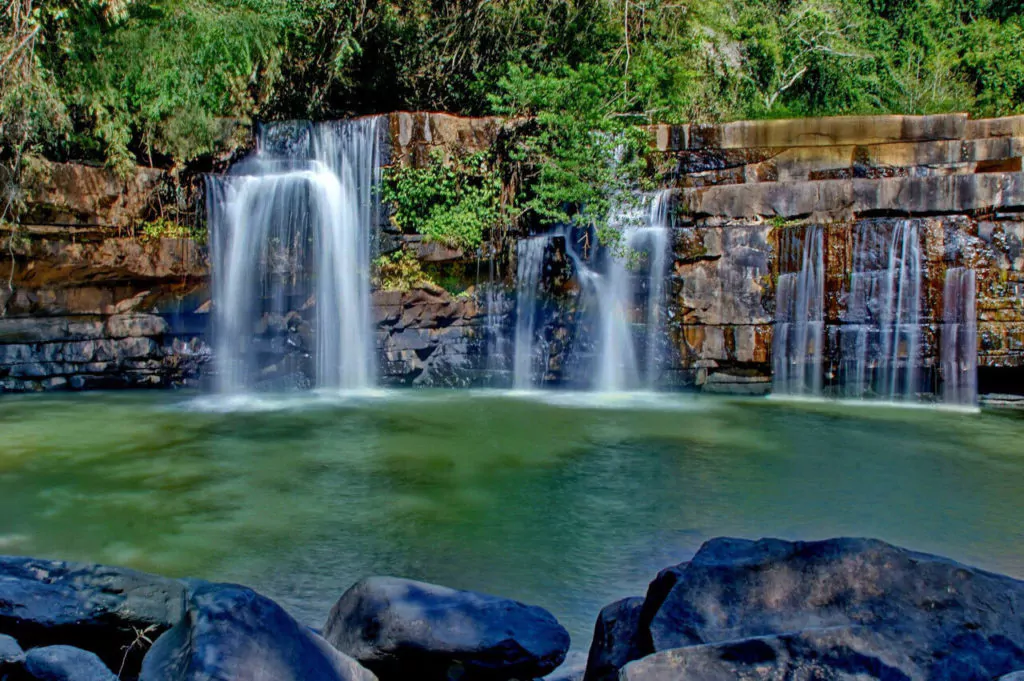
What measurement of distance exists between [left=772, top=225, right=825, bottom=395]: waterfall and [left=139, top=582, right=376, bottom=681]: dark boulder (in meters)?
9.70

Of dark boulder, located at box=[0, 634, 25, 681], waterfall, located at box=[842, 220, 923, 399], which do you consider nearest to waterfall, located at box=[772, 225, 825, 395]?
waterfall, located at box=[842, 220, 923, 399]

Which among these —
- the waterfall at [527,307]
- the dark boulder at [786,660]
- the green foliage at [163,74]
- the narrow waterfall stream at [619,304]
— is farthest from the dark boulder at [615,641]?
the green foliage at [163,74]

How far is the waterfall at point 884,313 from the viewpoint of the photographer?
10773 millimetres

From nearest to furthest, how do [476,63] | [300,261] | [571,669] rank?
[571,669] → [300,261] → [476,63]

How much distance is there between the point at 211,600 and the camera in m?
2.59

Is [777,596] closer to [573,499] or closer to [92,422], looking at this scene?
[573,499]

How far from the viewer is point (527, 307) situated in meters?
12.6

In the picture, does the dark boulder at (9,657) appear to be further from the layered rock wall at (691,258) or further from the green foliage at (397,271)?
the green foliage at (397,271)

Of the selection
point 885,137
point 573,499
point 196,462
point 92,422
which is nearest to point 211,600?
point 573,499

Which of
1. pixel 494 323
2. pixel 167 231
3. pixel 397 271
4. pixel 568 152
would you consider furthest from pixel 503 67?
pixel 167 231

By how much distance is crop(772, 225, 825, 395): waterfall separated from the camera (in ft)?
36.7

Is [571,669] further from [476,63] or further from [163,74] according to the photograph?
[476,63]

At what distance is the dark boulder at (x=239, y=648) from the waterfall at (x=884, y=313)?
9.90 metres

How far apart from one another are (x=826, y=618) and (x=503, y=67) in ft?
48.2
